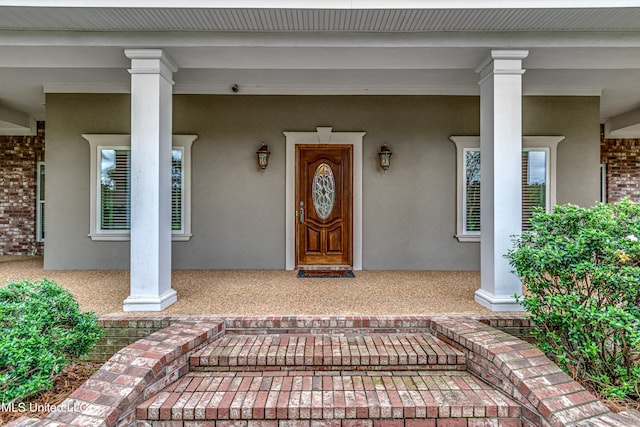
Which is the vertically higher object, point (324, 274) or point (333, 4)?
point (333, 4)

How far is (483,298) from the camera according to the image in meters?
3.42

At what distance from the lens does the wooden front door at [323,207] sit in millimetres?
5488

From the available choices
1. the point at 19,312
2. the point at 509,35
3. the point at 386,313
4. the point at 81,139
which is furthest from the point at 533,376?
the point at 81,139

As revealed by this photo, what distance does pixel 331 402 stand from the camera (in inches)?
82.7

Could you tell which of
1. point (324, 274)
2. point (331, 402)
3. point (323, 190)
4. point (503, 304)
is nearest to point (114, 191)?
point (323, 190)

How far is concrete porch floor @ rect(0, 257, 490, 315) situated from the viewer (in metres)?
3.30

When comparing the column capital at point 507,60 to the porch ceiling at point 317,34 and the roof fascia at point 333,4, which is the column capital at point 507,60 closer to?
the porch ceiling at point 317,34

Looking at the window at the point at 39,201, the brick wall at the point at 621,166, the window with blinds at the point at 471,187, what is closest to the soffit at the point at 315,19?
the window with blinds at the point at 471,187

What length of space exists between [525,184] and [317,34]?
13.4ft

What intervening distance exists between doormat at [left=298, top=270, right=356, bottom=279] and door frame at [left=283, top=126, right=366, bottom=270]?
0.29m

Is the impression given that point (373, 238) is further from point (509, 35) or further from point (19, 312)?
point (19, 312)

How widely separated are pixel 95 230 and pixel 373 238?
4.33 metres

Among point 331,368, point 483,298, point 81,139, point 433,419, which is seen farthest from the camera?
point 81,139

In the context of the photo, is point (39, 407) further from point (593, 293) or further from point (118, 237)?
point (118, 237)
